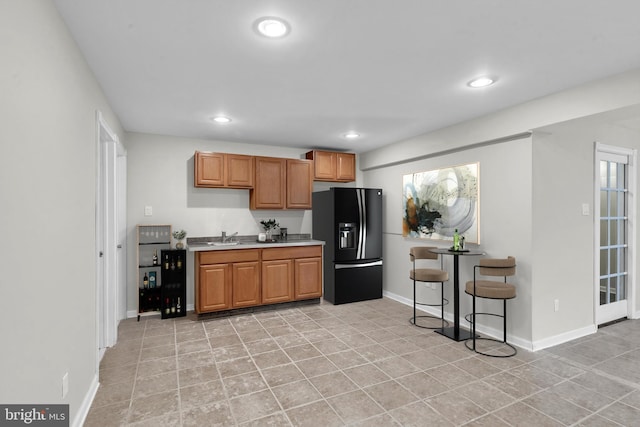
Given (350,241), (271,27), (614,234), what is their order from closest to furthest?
(271,27), (614,234), (350,241)

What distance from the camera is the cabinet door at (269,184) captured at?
4900 millimetres

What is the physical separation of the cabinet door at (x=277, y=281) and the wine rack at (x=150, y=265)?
52.8 inches

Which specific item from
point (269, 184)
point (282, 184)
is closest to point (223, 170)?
point (269, 184)

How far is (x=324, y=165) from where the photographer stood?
5.38 meters

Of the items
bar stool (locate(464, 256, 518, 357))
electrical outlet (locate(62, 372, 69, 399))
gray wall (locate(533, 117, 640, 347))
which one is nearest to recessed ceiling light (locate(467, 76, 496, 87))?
gray wall (locate(533, 117, 640, 347))

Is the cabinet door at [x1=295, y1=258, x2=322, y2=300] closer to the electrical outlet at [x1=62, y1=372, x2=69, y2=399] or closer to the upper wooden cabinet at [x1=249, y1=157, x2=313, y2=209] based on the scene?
the upper wooden cabinet at [x1=249, y1=157, x2=313, y2=209]

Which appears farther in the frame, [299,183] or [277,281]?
[299,183]

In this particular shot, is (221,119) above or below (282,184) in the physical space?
above

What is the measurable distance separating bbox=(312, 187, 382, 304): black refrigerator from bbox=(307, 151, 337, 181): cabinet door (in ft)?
1.02

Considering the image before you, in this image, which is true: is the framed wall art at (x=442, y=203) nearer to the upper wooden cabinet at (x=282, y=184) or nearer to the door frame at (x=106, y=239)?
the upper wooden cabinet at (x=282, y=184)

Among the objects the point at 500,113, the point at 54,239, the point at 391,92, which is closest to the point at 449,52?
the point at 391,92

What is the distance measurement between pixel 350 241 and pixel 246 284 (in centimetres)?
165

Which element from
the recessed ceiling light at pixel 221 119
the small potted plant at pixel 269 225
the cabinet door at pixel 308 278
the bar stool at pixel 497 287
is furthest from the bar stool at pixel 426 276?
the recessed ceiling light at pixel 221 119

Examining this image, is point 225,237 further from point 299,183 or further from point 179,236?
point 299,183
